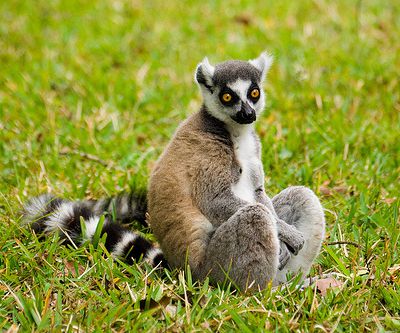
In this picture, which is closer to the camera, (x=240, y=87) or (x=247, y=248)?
(x=247, y=248)

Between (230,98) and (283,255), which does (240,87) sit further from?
(283,255)

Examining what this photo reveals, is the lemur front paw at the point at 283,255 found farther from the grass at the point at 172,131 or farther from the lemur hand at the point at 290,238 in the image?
the grass at the point at 172,131

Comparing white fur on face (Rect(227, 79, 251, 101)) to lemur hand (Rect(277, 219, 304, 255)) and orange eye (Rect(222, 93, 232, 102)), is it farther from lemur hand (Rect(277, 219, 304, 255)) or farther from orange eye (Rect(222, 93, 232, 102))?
lemur hand (Rect(277, 219, 304, 255))

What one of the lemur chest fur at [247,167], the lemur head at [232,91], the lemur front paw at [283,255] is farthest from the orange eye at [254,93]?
the lemur front paw at [283,255]

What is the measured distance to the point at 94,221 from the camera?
163 inches

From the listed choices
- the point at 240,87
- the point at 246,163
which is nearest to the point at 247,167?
the point at 246,163

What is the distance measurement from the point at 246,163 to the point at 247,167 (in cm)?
3

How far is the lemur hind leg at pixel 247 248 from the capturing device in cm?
363

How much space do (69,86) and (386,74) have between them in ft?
11.6

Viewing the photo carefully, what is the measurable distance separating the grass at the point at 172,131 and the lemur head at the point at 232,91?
1.00 meters

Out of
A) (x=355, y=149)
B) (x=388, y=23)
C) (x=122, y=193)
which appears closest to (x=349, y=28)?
(x=388, y=23)

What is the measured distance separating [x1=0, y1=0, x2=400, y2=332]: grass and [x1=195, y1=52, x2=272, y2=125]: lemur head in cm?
100

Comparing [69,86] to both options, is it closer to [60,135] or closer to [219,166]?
[60,135]

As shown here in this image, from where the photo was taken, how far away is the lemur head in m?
4.02
